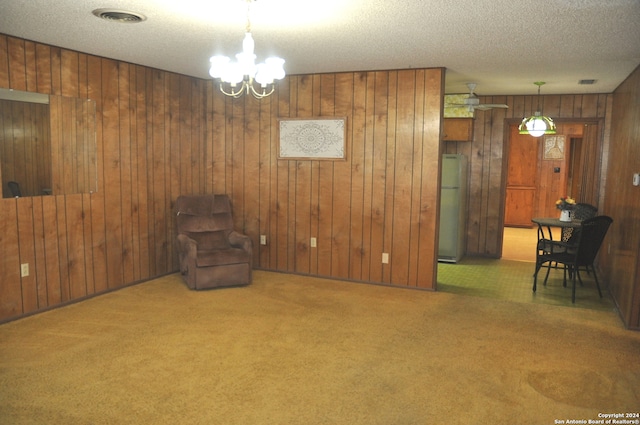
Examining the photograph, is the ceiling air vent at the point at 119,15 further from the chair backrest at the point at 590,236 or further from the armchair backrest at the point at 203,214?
the chair backrest at the point at 590,236

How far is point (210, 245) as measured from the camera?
566cm

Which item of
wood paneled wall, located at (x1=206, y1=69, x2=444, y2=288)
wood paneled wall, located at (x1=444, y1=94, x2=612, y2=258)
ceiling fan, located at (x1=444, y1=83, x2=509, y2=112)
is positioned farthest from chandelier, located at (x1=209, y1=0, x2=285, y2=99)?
wood paneled wall, located at (x1=444, y1=94, x2=612, y2=258)

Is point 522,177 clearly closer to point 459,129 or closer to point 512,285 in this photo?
point 459,129

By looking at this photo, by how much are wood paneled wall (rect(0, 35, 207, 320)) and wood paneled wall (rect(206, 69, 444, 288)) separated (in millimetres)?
554

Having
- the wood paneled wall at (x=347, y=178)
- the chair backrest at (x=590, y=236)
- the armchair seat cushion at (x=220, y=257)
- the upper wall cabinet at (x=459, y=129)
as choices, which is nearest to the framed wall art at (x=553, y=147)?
the upper wall cabinet at (x=459, y=129)

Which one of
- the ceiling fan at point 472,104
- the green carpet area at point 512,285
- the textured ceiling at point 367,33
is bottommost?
the green carpet area at point 512,285

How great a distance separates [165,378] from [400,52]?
3.21 m

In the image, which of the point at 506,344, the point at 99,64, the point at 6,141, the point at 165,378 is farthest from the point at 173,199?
the point at 506,344

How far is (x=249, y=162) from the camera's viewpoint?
6.12 m

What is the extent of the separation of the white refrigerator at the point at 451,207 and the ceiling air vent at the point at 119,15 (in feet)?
14.7

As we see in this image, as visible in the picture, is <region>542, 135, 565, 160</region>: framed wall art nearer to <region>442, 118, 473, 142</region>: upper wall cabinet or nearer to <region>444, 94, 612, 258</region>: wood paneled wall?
<region>444, 94, 612, 258</region>: wood paneled wall

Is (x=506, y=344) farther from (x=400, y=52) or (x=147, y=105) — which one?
(x=147, y=105)

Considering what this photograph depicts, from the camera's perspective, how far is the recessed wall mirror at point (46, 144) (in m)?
4.09

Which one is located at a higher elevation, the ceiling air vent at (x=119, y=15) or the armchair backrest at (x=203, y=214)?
the ceiling air vent at (x=119, y=15)
